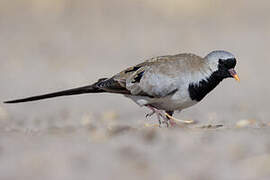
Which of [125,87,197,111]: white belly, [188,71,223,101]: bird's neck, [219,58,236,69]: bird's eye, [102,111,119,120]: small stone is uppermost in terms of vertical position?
[219,58,236,69]: bird's eye

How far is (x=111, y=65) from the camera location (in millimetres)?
14977

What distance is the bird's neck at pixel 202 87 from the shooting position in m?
7.46

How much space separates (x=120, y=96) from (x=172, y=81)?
20.0ft

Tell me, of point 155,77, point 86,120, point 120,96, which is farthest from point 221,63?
point 120,96

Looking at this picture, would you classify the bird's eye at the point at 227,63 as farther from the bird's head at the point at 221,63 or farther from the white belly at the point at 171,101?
the white belly at the point at 171,101

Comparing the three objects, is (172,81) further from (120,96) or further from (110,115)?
(120,96)

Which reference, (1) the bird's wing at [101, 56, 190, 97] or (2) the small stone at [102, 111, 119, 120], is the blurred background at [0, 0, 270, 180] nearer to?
(2) the small stone at [102, 111, 119, 120]

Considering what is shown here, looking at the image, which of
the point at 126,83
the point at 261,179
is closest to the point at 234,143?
the point at 261,179

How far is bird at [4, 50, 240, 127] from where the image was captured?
24.5ft

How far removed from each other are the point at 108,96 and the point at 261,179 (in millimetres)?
8609

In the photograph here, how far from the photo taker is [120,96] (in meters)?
13.5

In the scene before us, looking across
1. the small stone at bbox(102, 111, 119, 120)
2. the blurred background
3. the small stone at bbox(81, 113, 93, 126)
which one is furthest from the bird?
the small stone at bbox(102, 111, 119, 120)

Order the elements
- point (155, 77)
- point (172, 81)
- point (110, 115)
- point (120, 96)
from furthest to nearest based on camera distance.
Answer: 1. point (120, 96)
2. point (110, 115)
3. point (155, 77)
4. point (172, 81)

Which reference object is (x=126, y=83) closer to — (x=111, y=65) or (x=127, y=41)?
(x=111, y=65)
